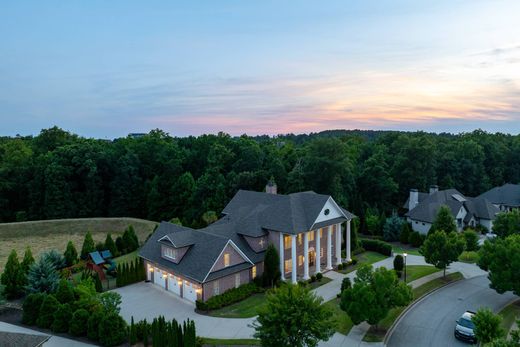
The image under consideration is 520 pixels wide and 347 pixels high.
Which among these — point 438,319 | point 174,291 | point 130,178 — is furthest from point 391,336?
point 130,178

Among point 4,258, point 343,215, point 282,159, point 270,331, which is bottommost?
point 4,258

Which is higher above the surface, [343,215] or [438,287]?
[343,215]

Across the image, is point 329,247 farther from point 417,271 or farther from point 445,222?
point 445,222

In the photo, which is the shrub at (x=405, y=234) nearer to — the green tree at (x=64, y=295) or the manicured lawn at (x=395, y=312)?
the manicured lawn at (x=395, y=312)

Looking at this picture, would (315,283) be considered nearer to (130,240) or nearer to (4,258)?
(130,240)

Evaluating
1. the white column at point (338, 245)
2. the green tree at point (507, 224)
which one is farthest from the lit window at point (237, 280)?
the green tree at point (507, 224)

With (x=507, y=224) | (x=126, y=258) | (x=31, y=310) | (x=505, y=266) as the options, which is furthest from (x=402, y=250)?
(x=31, y=310)
